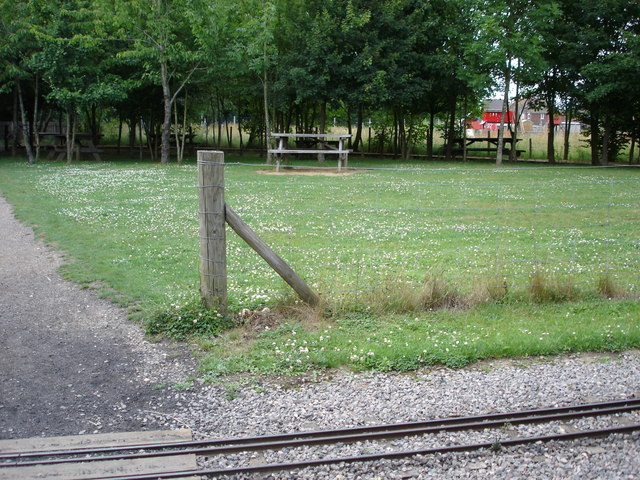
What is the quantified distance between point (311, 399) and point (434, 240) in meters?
6.48

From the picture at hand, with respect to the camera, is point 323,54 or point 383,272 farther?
point 323,54

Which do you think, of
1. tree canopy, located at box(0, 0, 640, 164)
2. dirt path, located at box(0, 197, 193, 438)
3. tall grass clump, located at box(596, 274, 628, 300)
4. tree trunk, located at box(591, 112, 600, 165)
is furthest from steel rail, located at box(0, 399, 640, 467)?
tree trunk, located at box(591, 112, 600, 165)

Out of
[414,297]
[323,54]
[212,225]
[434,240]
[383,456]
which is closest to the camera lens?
[383,456]

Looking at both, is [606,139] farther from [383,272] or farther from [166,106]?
[383,272]

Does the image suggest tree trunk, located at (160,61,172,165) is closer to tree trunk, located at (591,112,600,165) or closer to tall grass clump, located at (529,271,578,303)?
tree trunk, located at (591,112,600,165)

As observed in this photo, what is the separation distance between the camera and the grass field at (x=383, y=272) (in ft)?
20.8

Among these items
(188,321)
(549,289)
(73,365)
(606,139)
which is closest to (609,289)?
(549,289)

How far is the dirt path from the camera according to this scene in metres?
4.86

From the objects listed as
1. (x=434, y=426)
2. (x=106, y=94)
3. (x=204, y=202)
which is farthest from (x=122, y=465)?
(x=106, y=94)

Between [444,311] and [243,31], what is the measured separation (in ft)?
81.8

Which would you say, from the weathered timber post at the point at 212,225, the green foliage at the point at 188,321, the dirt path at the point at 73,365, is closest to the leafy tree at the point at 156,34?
the dirt path at the point at 73,365

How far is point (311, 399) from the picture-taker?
17.1 feet

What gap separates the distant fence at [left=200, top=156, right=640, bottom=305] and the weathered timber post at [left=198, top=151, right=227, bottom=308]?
0.63 m

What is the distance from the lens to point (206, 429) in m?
4.70
